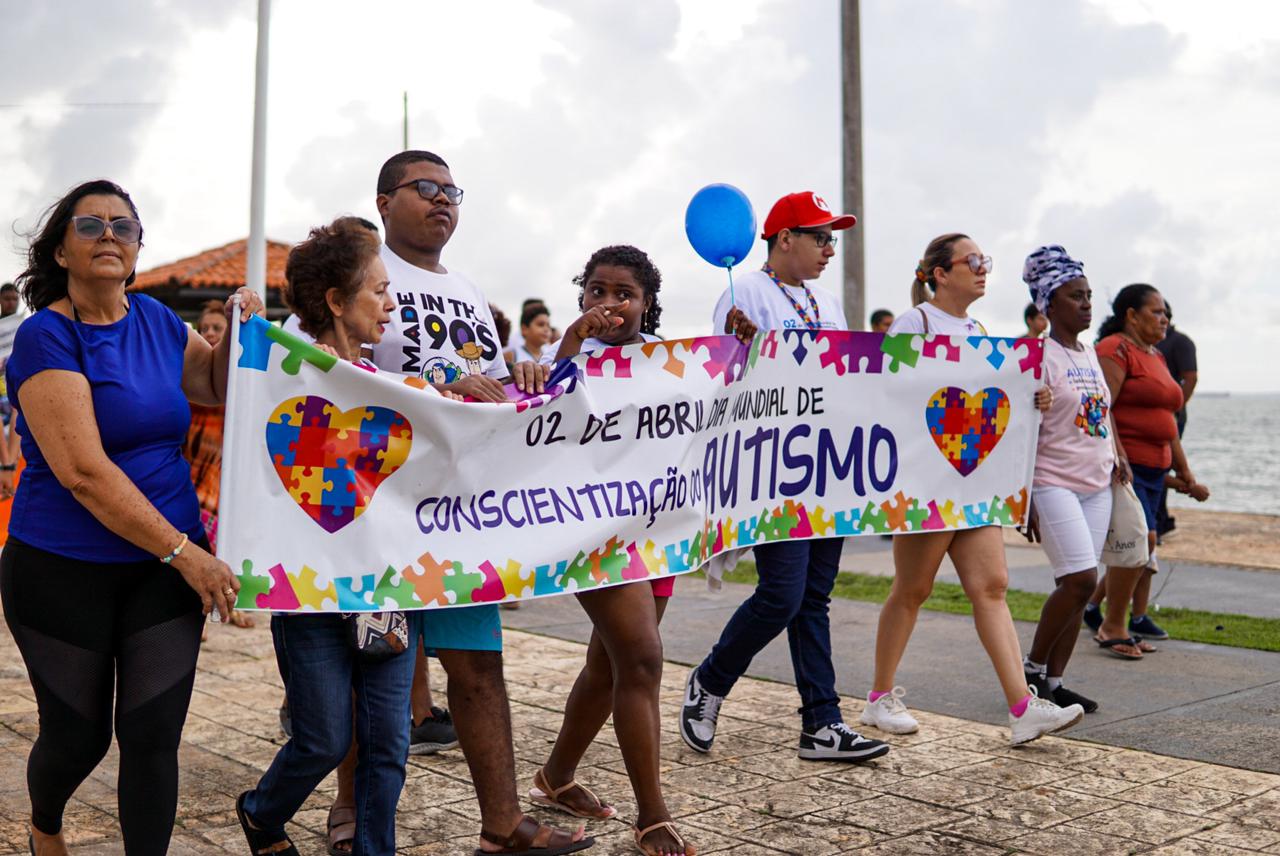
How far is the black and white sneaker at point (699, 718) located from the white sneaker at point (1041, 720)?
1.19m

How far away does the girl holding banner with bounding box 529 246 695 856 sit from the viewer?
4180mm

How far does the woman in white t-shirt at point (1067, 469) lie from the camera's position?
19.8 feet

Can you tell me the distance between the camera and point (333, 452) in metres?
3.85

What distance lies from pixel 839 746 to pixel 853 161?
37.0ft

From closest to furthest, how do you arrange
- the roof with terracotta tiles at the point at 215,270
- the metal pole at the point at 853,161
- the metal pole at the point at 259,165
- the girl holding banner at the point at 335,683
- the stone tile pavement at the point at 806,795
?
the girl holding banner at the point at 335,683 → the stone tile pavement at the point at 806,795 → the metal pole at the point at 259,165 → the metal pole at the point at 853,161 → the roof with terracotta tiles at the point at 215,270

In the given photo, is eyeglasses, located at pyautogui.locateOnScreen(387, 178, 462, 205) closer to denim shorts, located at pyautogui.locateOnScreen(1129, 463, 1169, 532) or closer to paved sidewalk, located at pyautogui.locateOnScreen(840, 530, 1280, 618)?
denim shorts, located at pyautogui.locateOnScreen(1129, 463, 1169, 532)

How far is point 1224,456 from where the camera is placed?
68188mm

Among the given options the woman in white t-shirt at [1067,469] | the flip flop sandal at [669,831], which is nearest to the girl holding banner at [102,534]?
the flip flop sandal at [669,831]

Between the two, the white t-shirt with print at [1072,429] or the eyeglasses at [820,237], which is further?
the white t-shirt with print at [1072,429]

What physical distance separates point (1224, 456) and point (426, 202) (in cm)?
7045

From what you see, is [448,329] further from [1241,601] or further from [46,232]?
[1241,601]

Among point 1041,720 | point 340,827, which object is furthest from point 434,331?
point 1041,720

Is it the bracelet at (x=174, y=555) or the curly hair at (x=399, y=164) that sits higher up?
the curly hair at (x=399, y=164)

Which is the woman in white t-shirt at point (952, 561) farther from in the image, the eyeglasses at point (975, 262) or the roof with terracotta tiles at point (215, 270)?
the roof with terracotta tiles at point (215, 270)
